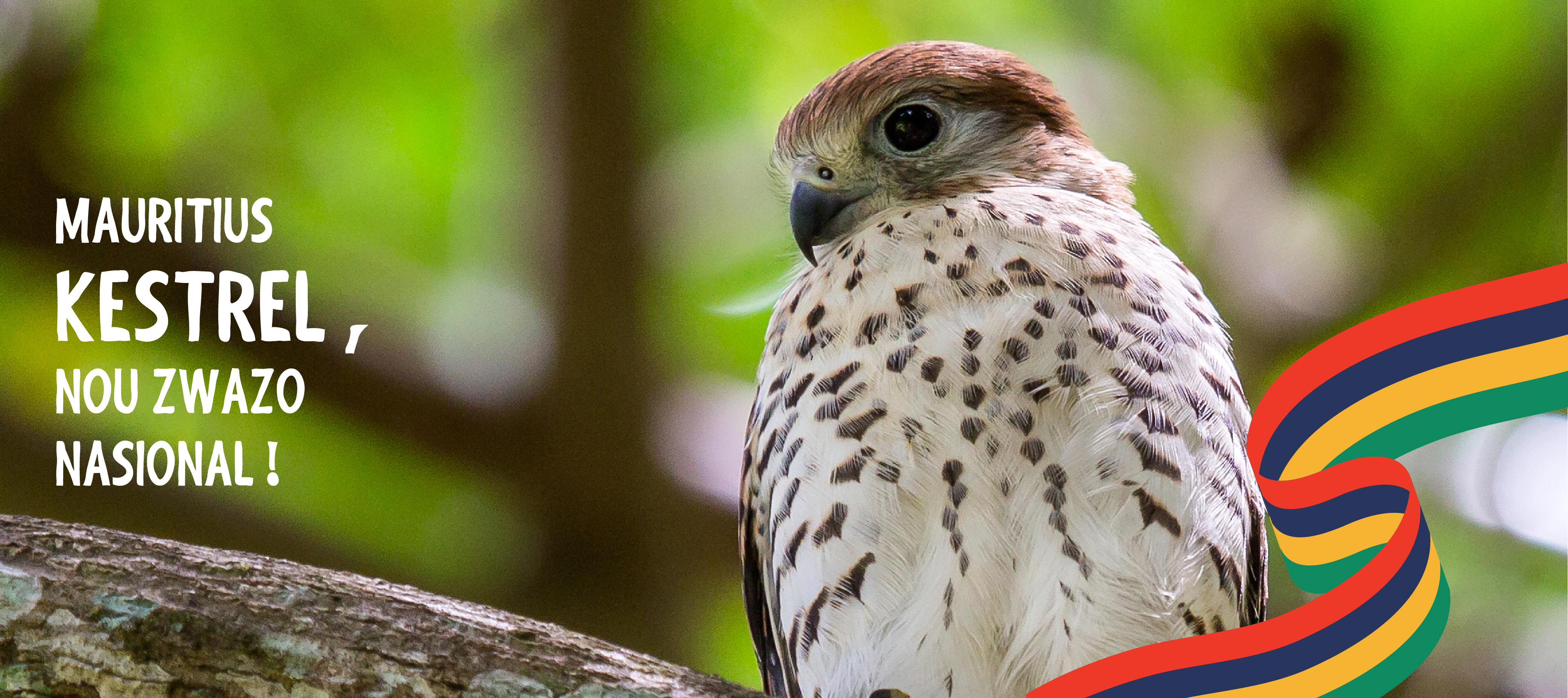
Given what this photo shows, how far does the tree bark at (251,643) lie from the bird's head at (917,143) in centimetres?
111

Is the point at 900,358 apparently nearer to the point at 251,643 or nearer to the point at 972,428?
the point at 972,428

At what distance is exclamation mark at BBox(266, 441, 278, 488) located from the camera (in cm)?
373

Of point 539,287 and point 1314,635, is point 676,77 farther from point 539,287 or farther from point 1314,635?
point 1314,635

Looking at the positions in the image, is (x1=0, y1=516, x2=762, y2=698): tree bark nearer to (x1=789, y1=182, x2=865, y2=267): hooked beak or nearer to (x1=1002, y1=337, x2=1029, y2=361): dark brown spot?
(x1=1002, y1=337, x2=1029, y2=361): dark brown spot

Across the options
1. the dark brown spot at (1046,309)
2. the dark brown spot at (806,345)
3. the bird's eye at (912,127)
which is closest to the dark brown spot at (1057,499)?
the dark brown spot at (1046,309)

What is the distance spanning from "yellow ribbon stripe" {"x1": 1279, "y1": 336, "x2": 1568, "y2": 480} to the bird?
0.30 meters

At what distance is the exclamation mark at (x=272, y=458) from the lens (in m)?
3.73

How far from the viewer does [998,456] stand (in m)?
2.31

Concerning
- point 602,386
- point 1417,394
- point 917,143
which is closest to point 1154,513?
point 1417,394

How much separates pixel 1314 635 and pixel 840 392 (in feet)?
3.03

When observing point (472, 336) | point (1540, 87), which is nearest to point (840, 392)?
point (472, 336)

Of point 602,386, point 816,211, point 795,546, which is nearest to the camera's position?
point 795,546

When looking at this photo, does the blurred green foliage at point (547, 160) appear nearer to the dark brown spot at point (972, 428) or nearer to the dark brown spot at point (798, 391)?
the dark brown spot at point (798, 391)

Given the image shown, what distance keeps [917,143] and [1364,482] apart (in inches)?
48.7
